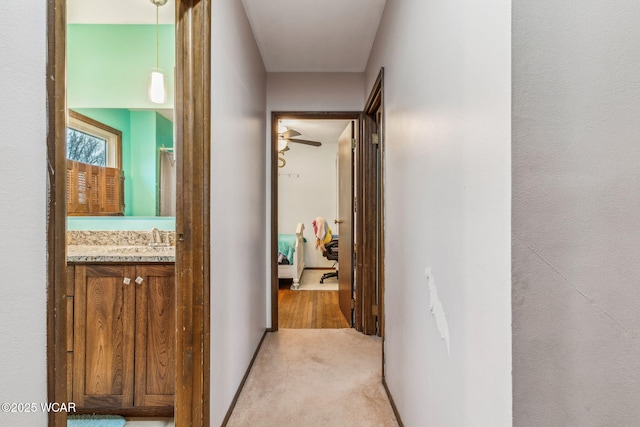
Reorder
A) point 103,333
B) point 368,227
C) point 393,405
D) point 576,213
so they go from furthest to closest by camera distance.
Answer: point 368,227, point 393,405, point 103,333, point 576,213

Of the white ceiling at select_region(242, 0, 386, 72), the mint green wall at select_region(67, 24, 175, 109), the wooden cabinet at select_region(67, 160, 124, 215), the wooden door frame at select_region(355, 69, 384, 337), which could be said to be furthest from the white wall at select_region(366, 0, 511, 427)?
the wooden cabinet at select_region(67, 160, 124, 215)

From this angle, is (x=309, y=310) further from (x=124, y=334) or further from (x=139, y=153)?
(x=139, y=153)

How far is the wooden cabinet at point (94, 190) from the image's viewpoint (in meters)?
2.29

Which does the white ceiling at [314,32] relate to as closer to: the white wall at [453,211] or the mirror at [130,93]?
the white wall at [453,211]

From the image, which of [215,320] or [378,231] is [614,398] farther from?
[378,231]

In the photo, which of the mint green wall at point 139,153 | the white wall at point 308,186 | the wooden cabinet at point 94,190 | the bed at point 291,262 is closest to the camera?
the wooden cabinet at point 94,190

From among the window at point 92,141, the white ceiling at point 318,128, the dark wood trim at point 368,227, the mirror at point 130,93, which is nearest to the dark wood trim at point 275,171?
the dark wood trim at point 368,227

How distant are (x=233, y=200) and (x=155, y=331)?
32.3 inches

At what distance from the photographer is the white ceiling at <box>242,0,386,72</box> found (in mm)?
2115

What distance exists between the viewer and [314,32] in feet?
8.00

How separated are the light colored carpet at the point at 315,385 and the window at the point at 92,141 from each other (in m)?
1.94

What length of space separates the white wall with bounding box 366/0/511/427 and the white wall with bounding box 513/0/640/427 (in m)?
0.04

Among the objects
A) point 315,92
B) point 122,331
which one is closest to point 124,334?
point 122,331

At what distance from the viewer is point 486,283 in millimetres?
806
